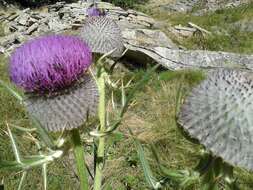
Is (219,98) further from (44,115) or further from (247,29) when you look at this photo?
(247,29)

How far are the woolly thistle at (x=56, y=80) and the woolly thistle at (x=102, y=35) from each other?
765 mm

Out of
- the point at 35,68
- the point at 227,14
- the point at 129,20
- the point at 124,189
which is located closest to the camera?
the point at 35,68

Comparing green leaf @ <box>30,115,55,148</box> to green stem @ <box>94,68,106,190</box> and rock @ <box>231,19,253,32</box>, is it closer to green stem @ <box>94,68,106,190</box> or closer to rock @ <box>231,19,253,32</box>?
green stem @ <box>94,68,106,190</box>

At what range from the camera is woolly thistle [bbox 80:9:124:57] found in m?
2.95

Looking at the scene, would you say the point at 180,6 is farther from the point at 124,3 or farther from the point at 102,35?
the point at 102,35

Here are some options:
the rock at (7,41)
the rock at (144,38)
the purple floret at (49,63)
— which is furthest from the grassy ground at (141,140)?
the rock at (7,41)

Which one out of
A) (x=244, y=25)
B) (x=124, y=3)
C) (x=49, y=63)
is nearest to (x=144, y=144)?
(x=49, y=63)

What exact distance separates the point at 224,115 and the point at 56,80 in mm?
759

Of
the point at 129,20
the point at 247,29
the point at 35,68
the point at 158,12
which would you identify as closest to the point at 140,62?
the point at 247,29

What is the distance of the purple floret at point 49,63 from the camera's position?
202 cm

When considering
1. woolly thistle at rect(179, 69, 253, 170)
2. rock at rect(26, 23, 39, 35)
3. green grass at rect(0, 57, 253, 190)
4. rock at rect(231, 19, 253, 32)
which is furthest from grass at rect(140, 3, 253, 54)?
woolly thistle at rect(179, 69, 253, 170)

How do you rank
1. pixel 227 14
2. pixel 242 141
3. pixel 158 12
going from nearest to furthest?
pixel 242 141 < pixel 227 14 < pixel 158 12

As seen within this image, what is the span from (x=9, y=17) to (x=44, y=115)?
1897 centimetres

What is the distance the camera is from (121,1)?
28.8m
